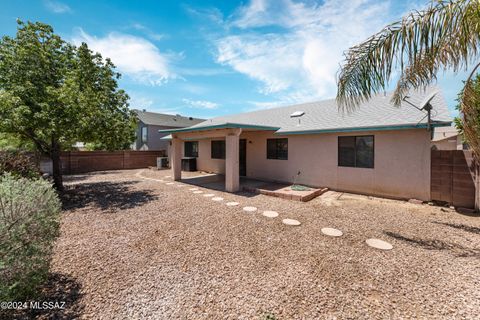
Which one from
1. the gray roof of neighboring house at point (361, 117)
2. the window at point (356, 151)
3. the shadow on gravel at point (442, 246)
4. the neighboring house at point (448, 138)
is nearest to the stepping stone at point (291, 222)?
the shadow on gravel at point (442, 246)

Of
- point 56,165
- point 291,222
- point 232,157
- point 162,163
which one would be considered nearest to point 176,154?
point 232,157

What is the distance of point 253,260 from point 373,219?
13.5ft

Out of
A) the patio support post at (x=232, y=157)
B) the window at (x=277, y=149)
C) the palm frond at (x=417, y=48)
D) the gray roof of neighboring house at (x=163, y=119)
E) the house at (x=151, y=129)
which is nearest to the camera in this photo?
the palm frond at (x=417, y=48)

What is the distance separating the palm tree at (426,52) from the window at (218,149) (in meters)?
9.79

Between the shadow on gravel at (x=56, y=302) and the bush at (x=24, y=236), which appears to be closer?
the bush at (x=24, y=236)

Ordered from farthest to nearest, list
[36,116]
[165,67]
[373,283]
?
[165,67] → [36,116] → [373,283]

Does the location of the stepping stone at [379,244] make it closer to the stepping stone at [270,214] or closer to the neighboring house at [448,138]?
the stepping stone at [270,214]

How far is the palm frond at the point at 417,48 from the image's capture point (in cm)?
362

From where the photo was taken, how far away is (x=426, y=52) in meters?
3.97

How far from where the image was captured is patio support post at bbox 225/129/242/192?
28.9 feet

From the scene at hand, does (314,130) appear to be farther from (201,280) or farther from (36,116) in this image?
(36,116)

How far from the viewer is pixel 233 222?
5598 mm

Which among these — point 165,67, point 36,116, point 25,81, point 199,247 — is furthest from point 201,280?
point 165,67

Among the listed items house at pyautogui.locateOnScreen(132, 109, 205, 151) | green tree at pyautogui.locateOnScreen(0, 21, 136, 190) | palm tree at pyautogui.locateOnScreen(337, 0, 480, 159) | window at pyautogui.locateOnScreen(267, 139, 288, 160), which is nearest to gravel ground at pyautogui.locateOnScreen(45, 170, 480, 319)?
palm tree at pyautogui.locateOnScreen(337, 0, 480, 159)
